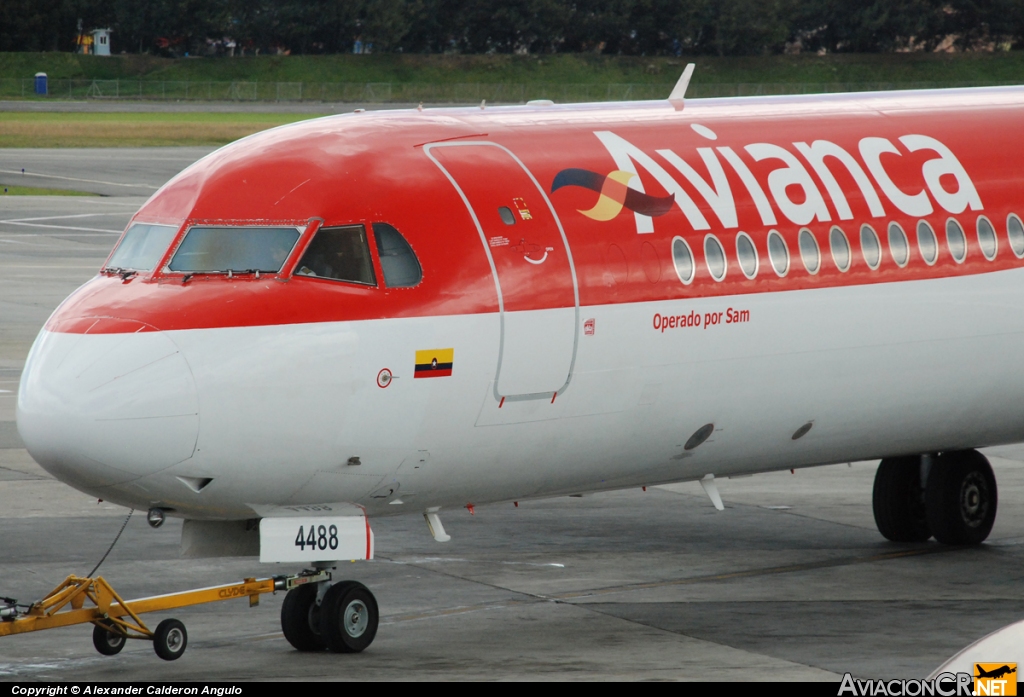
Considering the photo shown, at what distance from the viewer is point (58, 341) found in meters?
12.3

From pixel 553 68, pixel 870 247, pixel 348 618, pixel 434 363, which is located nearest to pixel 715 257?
pixel 870 247

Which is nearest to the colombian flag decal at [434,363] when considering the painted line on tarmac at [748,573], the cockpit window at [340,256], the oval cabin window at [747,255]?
the cockpit window at [340,256]

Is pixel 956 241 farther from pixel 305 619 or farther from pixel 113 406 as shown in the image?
pixel 113 406

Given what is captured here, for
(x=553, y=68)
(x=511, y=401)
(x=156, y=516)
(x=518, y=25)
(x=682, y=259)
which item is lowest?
(x=553, y=68)

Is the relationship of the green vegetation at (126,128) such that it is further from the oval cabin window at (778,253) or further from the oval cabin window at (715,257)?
the oval cabin window at (715,257)

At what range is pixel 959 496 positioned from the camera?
18.8m

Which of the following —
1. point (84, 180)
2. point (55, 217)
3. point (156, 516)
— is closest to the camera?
point (156, 516)

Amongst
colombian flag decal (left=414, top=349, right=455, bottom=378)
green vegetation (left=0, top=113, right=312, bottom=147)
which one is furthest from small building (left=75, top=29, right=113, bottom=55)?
colombian flag decal (left=414, top=349, right=455, bottom=378)

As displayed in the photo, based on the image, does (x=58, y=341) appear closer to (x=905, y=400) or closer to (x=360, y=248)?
(x=360, y=248)

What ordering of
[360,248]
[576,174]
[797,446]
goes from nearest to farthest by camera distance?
1. [360,248]
2. [576,174]
3. [797,446]

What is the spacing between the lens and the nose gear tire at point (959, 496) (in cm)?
1866

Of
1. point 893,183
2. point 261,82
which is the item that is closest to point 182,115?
point 261,82

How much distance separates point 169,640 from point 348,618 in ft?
4.68

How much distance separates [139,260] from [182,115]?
92673mm
